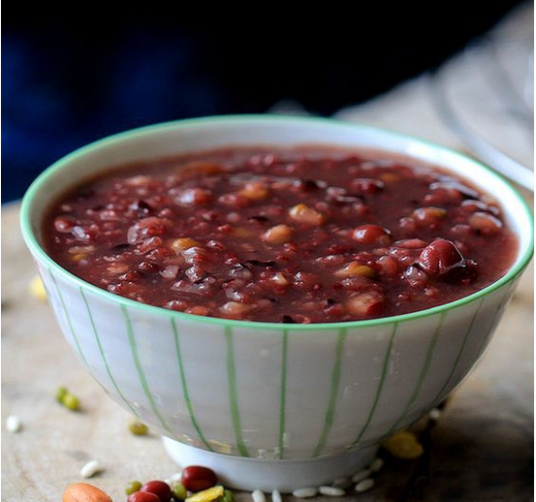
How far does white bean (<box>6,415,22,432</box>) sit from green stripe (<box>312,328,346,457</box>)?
2.39ft

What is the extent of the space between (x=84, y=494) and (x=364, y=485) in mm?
562

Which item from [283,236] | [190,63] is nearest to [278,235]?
[283,236]

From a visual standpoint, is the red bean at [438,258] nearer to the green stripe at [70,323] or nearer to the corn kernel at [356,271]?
the corn kernel at [356,271]

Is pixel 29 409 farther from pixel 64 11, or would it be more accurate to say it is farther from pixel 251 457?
pixel 64 11

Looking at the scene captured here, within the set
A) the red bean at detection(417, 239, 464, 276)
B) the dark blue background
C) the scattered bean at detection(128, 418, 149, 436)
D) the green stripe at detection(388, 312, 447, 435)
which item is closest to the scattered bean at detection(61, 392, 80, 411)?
the scattered bean at detection(128, 418, 149, 436)

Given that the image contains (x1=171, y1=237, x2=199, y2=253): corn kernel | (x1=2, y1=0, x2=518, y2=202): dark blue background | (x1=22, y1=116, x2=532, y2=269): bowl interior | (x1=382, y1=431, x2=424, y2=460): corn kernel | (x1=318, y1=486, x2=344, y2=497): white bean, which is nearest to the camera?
(x1=171, y1=237, x2=199, y2=253): corn kernel

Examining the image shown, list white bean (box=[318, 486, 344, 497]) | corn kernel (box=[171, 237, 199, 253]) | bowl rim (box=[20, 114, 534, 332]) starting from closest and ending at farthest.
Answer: bowl rim (box=[20, 114, 534, 332]) < corn kernel (box=[171, 237, 199, 253]) < white bean (box=[318, 486, 344, 497])

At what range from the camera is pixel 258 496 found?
6.31ft

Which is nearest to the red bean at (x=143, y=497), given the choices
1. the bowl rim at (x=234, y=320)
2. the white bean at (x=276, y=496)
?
the white bean at (x=276, y=496)

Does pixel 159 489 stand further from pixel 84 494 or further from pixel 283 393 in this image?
pixel 283 393

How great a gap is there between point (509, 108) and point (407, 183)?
5.05 feet

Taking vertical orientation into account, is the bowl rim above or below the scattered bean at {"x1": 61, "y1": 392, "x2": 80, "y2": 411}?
above

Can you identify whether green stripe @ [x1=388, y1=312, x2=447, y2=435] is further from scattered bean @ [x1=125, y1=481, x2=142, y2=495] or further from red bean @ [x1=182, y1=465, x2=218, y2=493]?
scattered bean @ [x1=125, y1=481, x2=142, y2=495]

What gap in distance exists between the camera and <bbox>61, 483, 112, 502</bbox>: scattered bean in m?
1.86
